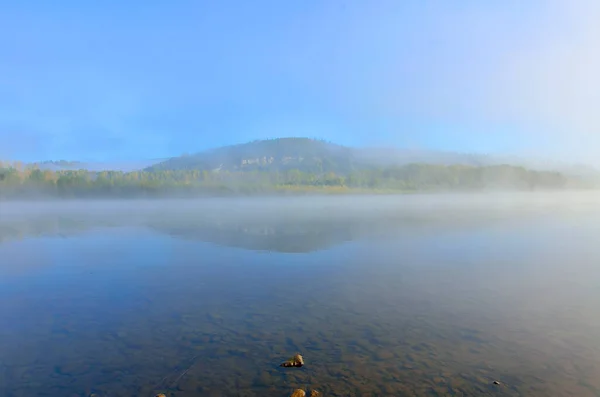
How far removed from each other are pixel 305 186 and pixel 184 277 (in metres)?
116

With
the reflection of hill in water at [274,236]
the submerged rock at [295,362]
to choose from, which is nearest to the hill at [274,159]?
the reflection of hill in water at [274,236]

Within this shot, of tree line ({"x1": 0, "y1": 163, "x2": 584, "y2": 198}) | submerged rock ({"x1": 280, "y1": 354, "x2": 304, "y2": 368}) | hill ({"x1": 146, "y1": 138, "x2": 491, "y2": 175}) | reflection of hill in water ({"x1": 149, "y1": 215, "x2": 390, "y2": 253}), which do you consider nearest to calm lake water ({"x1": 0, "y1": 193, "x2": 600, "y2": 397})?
submerged rock ({"x1": 280, "y1": 354, "x2": 304, "y2": 368})

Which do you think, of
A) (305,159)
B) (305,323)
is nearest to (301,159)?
(305,159)

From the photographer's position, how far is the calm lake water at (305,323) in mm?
6887

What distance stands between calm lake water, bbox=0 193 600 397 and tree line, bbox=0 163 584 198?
104 metres

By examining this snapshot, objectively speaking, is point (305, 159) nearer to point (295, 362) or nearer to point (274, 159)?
point (274, 159)

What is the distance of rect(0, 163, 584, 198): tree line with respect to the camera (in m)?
116

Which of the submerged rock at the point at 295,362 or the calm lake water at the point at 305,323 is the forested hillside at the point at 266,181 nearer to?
the calm lake water at the point at 305,323

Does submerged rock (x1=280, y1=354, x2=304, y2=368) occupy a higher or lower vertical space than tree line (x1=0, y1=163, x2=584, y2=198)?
lower

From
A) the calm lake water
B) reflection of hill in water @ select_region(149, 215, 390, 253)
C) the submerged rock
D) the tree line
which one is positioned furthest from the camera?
the tree line

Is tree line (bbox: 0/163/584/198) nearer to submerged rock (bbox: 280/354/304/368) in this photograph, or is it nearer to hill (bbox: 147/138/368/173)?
hill (bbox: 147/138/368/173)

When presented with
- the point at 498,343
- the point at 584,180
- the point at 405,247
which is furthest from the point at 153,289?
the point at 584,180

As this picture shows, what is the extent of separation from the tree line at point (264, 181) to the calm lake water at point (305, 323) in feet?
342

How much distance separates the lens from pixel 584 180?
144375 millimetres
